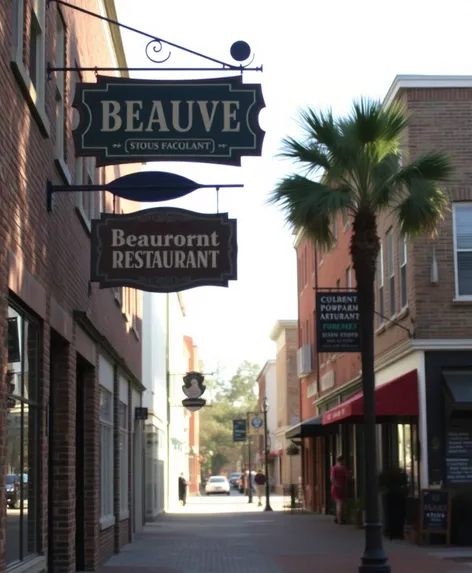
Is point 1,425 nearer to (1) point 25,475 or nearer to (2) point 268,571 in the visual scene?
(1) point 25,475

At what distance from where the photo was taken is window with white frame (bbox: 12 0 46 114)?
33.7ft

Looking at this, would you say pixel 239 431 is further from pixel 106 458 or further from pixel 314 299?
pixel 106 458

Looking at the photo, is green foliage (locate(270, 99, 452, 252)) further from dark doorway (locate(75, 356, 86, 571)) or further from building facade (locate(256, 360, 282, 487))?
building facade (locate(256, 360, 282, 487))

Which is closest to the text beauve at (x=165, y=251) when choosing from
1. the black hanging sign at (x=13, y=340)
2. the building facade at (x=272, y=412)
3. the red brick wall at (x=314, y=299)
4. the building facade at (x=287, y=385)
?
the black hanging sign at (x=13, y=340)

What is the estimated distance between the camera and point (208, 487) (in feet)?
249

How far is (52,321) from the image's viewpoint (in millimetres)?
12227

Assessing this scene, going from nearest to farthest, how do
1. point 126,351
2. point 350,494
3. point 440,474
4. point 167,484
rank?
point 440,474, point 126,351, point 350,494, point 167,484

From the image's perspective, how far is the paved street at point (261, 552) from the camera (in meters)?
17.5

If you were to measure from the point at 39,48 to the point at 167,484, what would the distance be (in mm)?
39620

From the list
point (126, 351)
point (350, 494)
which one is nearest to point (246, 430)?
point (350, 494)

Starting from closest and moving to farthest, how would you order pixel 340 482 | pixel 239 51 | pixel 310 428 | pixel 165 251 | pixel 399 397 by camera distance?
pixel 239 51 < pixel 165 251 < pixel 399 397 < pixel 340 482 < pixel 310 428

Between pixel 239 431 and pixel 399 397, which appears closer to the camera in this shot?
pixel 399 397

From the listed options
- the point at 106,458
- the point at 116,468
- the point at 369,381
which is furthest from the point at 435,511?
the point at 369,381

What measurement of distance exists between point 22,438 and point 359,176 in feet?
25.5
